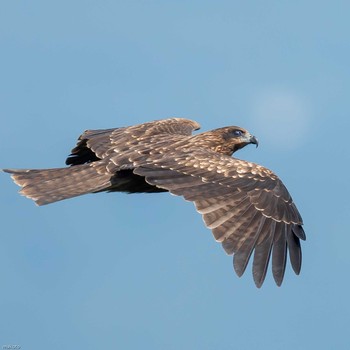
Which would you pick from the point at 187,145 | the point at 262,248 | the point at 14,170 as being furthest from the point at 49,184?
the point at 262,248

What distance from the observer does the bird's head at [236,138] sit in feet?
58.7

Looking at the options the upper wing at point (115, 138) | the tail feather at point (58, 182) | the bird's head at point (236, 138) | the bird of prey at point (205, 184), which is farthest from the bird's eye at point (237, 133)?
the tail feather at point (58, 182)

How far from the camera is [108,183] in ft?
52.7

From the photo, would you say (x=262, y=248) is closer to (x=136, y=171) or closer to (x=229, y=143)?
(x=136, y=171)

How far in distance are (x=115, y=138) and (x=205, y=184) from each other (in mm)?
2386

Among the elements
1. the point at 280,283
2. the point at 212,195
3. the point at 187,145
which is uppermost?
the point at 187,145

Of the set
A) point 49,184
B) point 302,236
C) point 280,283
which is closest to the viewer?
point 280,283

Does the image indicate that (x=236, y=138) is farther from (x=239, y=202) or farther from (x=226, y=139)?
(x=239, y=202)

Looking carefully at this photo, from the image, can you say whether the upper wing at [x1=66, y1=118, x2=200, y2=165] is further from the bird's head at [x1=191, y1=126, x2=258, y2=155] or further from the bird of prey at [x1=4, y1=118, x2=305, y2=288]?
the bird's head at [x1=191, y1=126, x2=258, y2=155]

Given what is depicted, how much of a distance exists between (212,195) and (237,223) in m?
0.49

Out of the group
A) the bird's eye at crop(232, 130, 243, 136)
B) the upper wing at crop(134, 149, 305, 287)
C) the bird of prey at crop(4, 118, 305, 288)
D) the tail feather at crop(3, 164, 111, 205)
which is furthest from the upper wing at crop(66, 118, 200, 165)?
the upper wing at crop(134, 149, 305, 287)

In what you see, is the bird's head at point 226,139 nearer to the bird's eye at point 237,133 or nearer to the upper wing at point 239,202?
the bird's eye at point 237,133

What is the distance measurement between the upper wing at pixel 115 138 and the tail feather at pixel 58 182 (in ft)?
2.31

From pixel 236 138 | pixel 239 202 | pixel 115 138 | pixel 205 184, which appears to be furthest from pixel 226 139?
pixel 239 202
